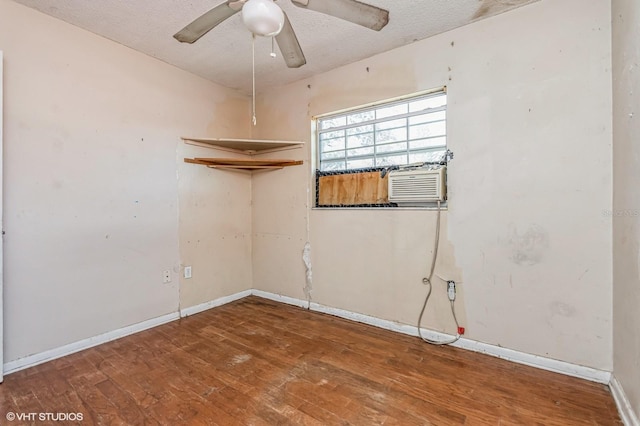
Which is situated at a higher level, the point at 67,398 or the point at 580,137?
the point at 580,137

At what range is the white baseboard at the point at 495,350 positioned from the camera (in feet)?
5.98

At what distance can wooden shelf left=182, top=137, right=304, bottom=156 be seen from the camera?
295 cm

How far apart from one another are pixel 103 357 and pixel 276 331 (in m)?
1.31

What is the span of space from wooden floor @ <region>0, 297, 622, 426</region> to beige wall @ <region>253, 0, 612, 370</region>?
32cm

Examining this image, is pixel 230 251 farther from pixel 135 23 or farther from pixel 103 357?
pixel 135 23

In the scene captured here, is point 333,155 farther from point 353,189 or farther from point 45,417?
point 45,417

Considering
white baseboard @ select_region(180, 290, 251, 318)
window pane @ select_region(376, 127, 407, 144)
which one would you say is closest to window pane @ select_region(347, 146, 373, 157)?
window pane @ select_region(376, 127, 407, 144)

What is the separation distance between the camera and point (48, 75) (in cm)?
210

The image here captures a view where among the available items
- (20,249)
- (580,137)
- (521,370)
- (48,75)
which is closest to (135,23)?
(48,75)

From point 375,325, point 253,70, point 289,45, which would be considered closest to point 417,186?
point 375,325

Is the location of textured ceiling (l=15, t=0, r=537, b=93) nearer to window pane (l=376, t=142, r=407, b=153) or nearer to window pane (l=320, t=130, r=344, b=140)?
window pane (l=320, t=130, r=344, b=140)

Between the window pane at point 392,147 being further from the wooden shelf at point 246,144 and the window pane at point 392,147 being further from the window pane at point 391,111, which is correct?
the wooden shelf at point 246,144

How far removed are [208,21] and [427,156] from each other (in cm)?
190

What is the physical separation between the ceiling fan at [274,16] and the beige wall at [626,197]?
1328 millimetres
